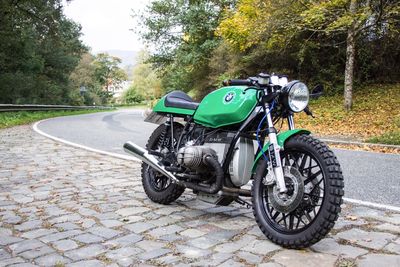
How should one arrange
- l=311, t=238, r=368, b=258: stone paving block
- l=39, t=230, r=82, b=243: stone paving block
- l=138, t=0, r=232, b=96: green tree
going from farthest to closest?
l=138, t=0, r=232, b=96: green tree → l=39, t=230, r=82, b=243: stone paving block → l=311, t=238, r=368, b=258: stone paving block

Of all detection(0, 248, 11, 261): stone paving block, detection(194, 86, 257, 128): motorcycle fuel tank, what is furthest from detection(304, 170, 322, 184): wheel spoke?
detection(0, 248, 11, 261): stone paving block

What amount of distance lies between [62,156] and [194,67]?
19396mm

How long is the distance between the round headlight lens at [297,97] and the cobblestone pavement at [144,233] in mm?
1109

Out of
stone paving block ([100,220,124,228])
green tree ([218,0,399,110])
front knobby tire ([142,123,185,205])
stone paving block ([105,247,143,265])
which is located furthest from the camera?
green tree ([218,0,399,110])

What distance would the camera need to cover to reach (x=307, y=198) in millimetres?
3324

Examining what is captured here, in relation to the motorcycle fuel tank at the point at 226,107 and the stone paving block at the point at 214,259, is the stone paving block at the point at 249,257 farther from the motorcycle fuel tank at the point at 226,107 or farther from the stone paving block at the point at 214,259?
the motorcycle fuel tank at the point at 226,107

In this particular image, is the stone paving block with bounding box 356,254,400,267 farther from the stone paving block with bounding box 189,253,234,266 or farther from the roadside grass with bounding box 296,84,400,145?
the roadside grass with bounding box 296,84,400,145

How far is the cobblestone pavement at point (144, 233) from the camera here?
3098 mm

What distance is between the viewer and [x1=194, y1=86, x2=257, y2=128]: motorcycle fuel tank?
12.1ft

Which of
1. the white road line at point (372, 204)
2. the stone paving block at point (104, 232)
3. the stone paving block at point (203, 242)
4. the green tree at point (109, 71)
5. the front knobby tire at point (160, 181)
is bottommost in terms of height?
the stone paving block at point (104, 232)

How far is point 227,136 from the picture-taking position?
154 inches

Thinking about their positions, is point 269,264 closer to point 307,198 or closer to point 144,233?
point 307,198

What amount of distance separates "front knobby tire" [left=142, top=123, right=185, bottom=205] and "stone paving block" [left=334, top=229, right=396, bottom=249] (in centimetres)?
175

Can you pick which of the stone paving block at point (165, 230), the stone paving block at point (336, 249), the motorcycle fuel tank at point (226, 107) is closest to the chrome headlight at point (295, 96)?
the motorcycle fuel tank at point (226, 107)
